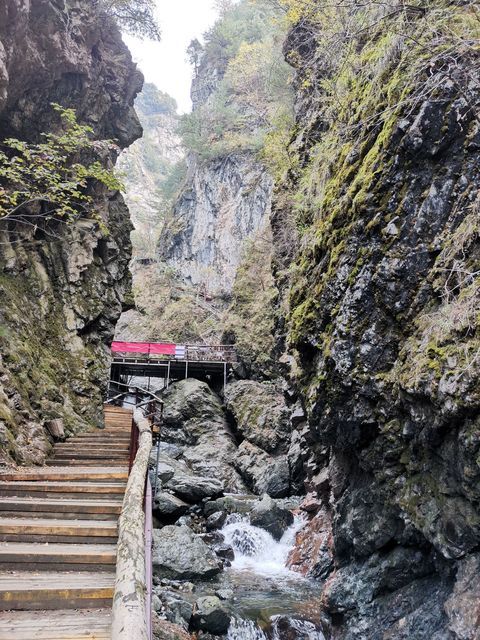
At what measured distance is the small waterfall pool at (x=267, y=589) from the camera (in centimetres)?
705

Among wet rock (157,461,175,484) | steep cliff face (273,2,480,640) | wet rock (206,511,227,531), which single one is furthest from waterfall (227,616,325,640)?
wet rock (157,461,175,484)

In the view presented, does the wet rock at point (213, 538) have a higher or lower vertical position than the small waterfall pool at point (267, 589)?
lower

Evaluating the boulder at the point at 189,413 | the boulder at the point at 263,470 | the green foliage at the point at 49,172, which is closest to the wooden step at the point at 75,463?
the green foliage at the point at 49,172

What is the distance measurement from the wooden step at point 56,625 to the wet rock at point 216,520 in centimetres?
919

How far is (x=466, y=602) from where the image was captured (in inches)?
157

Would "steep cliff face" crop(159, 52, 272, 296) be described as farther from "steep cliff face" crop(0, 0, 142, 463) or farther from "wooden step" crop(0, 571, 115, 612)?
"wooden step" crop(0, 571, 115, 612)

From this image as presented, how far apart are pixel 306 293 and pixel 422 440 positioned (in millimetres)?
3409

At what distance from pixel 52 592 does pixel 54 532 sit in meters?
1.16

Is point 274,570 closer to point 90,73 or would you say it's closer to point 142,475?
point 142,475

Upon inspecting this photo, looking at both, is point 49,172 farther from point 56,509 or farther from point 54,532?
point 54,532

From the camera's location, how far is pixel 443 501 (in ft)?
14.9

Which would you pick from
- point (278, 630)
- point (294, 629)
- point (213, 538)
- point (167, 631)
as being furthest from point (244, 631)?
point (213, 538)

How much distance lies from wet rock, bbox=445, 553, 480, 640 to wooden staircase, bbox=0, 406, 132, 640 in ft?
10.2

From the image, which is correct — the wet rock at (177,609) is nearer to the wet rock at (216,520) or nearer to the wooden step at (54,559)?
the wooden step at (54,559)
